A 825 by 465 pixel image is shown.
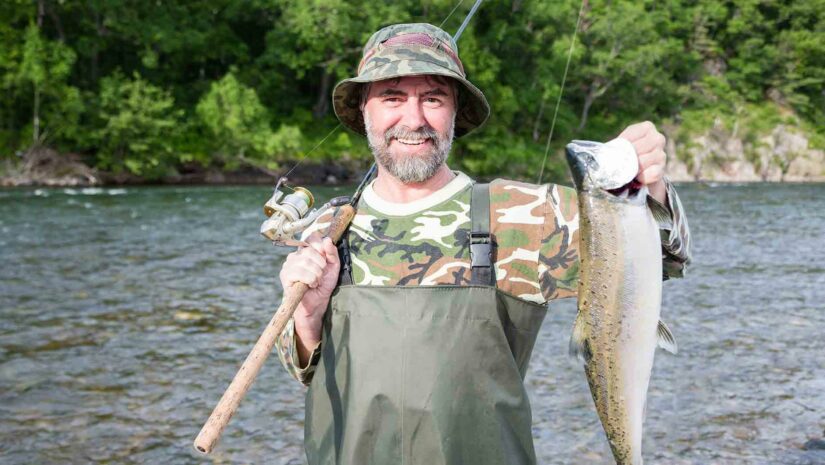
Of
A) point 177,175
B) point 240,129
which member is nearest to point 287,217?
point 177,175

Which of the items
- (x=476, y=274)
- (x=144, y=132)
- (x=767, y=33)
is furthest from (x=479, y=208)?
(x=767, y=33)

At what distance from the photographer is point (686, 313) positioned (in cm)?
1020

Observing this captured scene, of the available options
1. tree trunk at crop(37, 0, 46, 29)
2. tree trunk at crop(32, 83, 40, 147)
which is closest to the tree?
tree trunk at crop(32, 83, 40, 147)

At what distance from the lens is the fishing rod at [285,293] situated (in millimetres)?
2393

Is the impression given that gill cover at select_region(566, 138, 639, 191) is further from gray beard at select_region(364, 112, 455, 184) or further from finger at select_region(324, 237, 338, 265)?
finger at select_region(324, 237, 338, 265)

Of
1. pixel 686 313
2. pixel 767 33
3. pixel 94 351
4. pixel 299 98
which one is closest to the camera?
pixel 94 351

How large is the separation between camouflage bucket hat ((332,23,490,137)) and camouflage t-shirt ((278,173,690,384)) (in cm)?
42

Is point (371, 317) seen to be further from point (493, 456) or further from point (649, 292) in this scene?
point (649, 292)

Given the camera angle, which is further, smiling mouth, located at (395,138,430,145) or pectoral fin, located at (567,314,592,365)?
smiling mouth, located at (395,138,430,145)

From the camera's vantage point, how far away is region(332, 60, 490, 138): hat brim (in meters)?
2.71

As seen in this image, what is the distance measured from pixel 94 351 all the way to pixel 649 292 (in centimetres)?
715

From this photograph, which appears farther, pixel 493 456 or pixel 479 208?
pixel 479 208

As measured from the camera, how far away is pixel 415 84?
9.27 feet

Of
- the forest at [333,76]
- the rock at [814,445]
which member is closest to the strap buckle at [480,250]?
the rock at [814,445]
